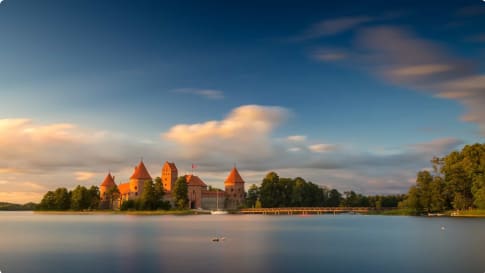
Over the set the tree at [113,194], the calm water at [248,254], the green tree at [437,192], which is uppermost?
the tree at [113,194]

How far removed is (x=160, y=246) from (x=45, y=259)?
25.5ft

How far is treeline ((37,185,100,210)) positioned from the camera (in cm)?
9762

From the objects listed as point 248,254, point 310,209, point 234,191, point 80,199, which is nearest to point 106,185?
point 80,199

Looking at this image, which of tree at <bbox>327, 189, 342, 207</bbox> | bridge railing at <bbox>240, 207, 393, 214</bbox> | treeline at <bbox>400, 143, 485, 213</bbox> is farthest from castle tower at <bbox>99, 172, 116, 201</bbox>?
treeline at <bbox>400, 143, 485, 213</bbox>

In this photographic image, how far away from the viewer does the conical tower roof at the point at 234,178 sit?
393 ft

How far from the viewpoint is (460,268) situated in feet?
75.4

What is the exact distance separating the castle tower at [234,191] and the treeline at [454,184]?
52974mm

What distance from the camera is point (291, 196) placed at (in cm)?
10638

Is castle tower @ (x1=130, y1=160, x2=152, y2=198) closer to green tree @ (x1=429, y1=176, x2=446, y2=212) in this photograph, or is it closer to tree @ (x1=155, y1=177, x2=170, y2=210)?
tree @ (x1=155, y1=177, x2=170, y2=210)

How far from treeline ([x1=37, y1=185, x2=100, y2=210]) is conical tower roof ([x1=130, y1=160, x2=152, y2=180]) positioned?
35.7 feet

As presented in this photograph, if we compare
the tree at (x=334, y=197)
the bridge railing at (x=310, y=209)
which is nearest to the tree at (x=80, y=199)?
the bridge railing at (x=310, y=209)

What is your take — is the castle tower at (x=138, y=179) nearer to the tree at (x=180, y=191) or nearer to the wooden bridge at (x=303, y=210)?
the tree at (x=180, y=191)

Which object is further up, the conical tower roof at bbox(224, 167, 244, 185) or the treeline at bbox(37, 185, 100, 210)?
the conical tower roof at bbox(224, 167, 244, 185)

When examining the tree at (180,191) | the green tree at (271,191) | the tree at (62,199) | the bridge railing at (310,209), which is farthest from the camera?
the green tree at (271,191)
